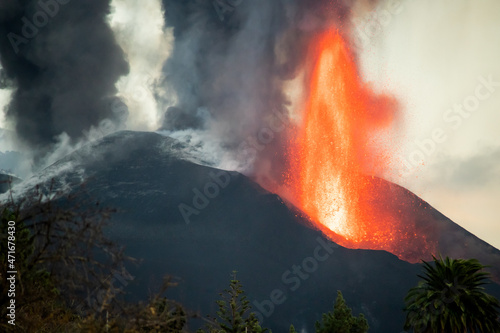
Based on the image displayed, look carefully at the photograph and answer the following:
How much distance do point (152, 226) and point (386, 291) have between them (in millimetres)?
89504

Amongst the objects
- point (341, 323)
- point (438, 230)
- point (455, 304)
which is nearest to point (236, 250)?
point (438, 230)

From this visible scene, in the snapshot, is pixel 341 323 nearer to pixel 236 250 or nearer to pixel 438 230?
pixel 236 250

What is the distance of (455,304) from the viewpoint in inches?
915

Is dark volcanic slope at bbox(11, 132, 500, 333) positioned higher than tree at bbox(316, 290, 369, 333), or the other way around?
dark volcanic slope at bbox(11, 132, 500, 333)

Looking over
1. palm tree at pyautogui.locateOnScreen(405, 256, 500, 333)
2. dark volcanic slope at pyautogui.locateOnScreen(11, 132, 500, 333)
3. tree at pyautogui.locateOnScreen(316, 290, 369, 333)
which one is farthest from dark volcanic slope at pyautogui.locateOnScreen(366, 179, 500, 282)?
palm tree at pyautogui.locateOnScreen(405, 256, 500, 333)

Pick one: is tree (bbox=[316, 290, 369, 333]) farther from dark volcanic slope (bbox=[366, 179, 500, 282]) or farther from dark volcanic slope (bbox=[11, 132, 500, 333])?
dark volcanic slope (bbox=[366, 179, 500, 282])

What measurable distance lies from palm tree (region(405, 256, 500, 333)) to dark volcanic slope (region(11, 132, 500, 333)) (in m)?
96.6

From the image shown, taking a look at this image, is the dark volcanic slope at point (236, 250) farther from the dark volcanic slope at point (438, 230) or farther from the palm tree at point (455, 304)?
the palm tree at point (455, 304)

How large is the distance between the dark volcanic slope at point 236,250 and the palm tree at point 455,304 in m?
96.6

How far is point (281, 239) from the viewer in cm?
14162

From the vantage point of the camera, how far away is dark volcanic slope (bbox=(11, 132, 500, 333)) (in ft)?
407

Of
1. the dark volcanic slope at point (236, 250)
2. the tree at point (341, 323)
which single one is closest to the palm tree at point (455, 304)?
the tree at point (341, 323)

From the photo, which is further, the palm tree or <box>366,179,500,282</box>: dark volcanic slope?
<box>366,179,500,282</box>: dark volcanic slope

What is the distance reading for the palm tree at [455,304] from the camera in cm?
2242
